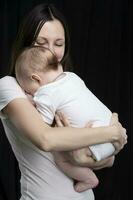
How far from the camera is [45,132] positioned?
1219mm

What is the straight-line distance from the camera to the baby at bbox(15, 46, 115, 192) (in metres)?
1.35

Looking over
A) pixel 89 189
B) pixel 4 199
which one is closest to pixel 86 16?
pixel 4 199

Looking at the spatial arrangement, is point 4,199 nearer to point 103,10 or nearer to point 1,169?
point 1,169

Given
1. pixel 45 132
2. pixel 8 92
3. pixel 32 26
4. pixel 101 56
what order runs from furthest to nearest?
pixel 101 56 → pixel 32 26 → pixel 8 92 → pixel 45 132

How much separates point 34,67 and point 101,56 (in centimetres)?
187

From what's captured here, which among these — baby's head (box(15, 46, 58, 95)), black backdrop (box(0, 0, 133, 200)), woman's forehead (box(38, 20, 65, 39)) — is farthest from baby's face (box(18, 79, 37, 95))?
black backdrop (box(0, 0, 133, 200))

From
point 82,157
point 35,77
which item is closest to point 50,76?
point 35,77

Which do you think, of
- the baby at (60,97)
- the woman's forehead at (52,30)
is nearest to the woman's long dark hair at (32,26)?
the woman's forehead at (52,30)

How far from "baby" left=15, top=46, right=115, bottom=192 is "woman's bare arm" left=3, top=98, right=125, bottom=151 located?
0.08 meters

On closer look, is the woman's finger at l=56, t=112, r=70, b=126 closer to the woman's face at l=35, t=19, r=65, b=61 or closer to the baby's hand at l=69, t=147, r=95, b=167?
the baby's hand at l=69, t=147, r=95, b=167

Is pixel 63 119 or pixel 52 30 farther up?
pixel 52 30

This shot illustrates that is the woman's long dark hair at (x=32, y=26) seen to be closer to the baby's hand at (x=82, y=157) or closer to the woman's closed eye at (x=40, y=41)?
the woman's closed eye at (x=40, y=41)

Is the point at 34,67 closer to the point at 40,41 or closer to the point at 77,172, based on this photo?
the point at 40,41

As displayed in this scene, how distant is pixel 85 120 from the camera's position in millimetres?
1369
